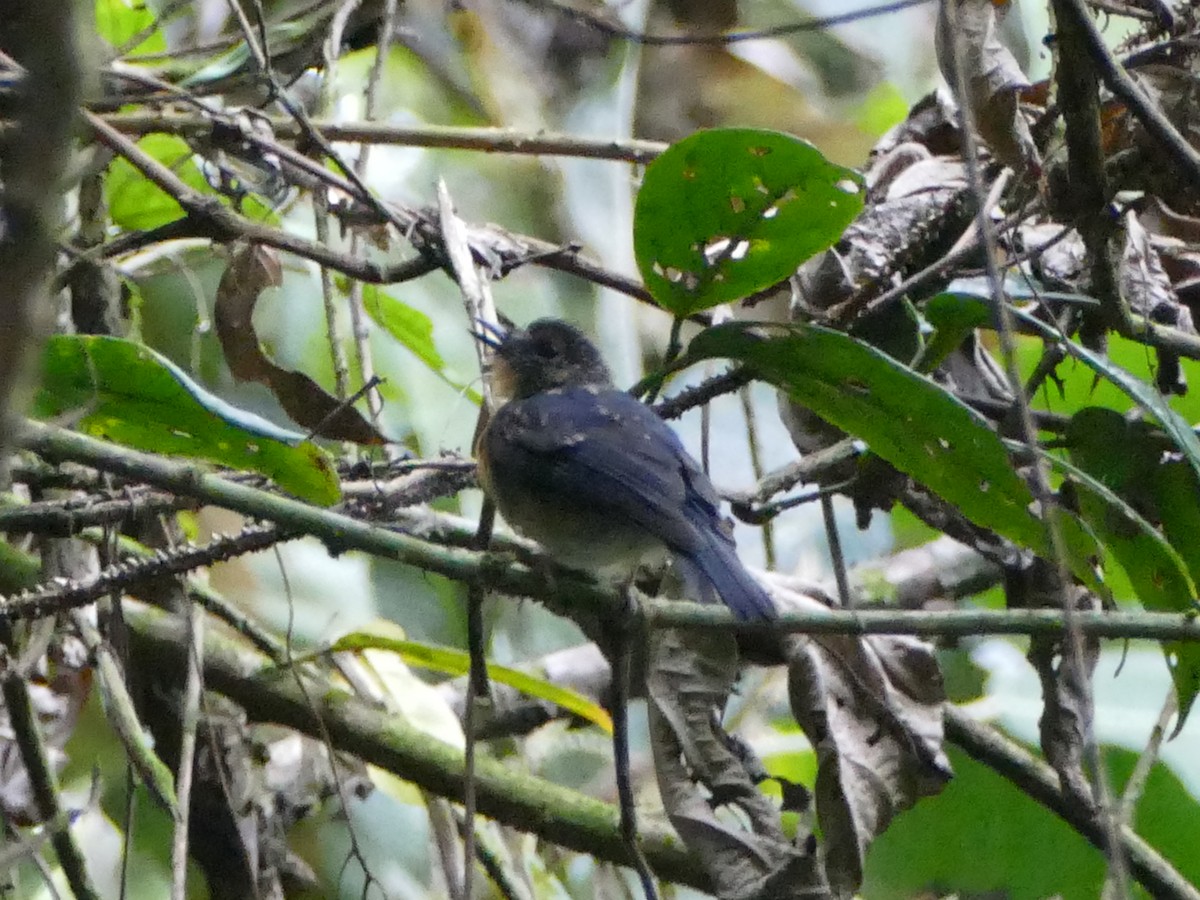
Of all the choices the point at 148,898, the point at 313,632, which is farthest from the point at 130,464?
the point at 313,632

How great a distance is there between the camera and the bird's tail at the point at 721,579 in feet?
6.62

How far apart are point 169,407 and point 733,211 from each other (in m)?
0.90

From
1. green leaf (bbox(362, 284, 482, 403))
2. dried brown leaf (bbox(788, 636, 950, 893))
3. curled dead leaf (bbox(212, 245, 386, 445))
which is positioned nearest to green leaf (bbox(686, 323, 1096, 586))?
dried brown leaf (bbox(788, 636, 950, 893))

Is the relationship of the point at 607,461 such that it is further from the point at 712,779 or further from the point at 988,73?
the point at 988,73

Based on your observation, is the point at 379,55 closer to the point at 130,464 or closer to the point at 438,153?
the point at 438,153

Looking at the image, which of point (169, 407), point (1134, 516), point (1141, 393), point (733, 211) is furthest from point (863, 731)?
point (169, 407)

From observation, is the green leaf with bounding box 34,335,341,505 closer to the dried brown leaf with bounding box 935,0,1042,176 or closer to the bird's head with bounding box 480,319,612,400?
the dried brown leaf with bounding box 935,0,1042,176

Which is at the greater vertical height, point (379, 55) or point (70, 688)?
point (379, 55)

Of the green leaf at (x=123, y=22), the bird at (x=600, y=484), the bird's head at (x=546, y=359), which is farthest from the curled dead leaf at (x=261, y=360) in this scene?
the green leaf at (x=123, y=22)

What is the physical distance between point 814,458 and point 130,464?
136 cm

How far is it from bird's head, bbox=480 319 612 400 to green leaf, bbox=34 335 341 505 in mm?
1515

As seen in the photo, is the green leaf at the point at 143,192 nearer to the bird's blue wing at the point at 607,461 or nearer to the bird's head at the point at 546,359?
the bird's head at the point at 546,359

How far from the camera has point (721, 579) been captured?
7.36 feet

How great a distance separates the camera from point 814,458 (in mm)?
2600
